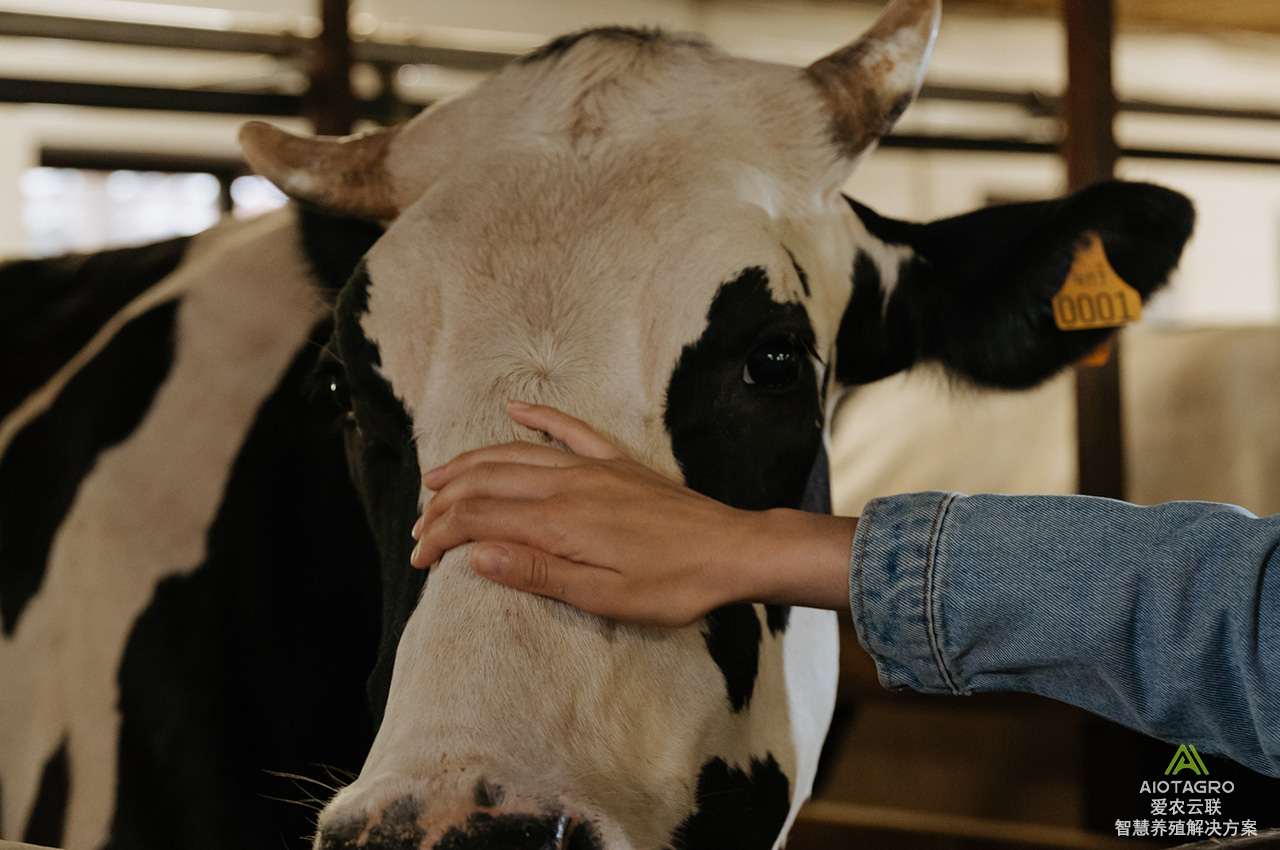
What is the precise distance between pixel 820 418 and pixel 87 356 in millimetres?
1308

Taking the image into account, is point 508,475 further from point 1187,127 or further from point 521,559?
point 1187,127

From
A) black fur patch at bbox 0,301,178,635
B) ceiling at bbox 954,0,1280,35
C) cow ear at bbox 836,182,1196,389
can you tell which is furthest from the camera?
ceiling at bbox 954,0,1280,35

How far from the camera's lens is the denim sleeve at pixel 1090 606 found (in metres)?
0.79

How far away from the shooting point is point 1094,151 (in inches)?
104

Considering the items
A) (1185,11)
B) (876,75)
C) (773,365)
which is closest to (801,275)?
(773,365)

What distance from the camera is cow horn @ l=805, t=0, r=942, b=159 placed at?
57.0 inches

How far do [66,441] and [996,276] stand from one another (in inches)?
57.5

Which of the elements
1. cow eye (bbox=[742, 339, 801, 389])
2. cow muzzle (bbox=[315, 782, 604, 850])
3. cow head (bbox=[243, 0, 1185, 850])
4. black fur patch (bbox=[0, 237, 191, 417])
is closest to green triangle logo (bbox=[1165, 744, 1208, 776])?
cow head (bbox=[243, 0, 1185, 850])

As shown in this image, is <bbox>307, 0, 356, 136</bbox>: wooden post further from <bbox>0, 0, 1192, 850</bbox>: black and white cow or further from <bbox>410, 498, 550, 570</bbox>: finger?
<bbox>410, 498, 550, 570</bbox>: finger

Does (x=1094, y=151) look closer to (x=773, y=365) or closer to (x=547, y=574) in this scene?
(x=773, y=365)

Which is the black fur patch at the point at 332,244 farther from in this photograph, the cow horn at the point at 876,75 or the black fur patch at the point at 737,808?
the black fur patch at the point at 737,808

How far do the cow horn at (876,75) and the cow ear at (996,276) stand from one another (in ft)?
0.45

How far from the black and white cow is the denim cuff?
0.24m

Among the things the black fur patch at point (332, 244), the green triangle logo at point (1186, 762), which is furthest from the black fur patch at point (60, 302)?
the green triangle logo at point (1186, 762)
